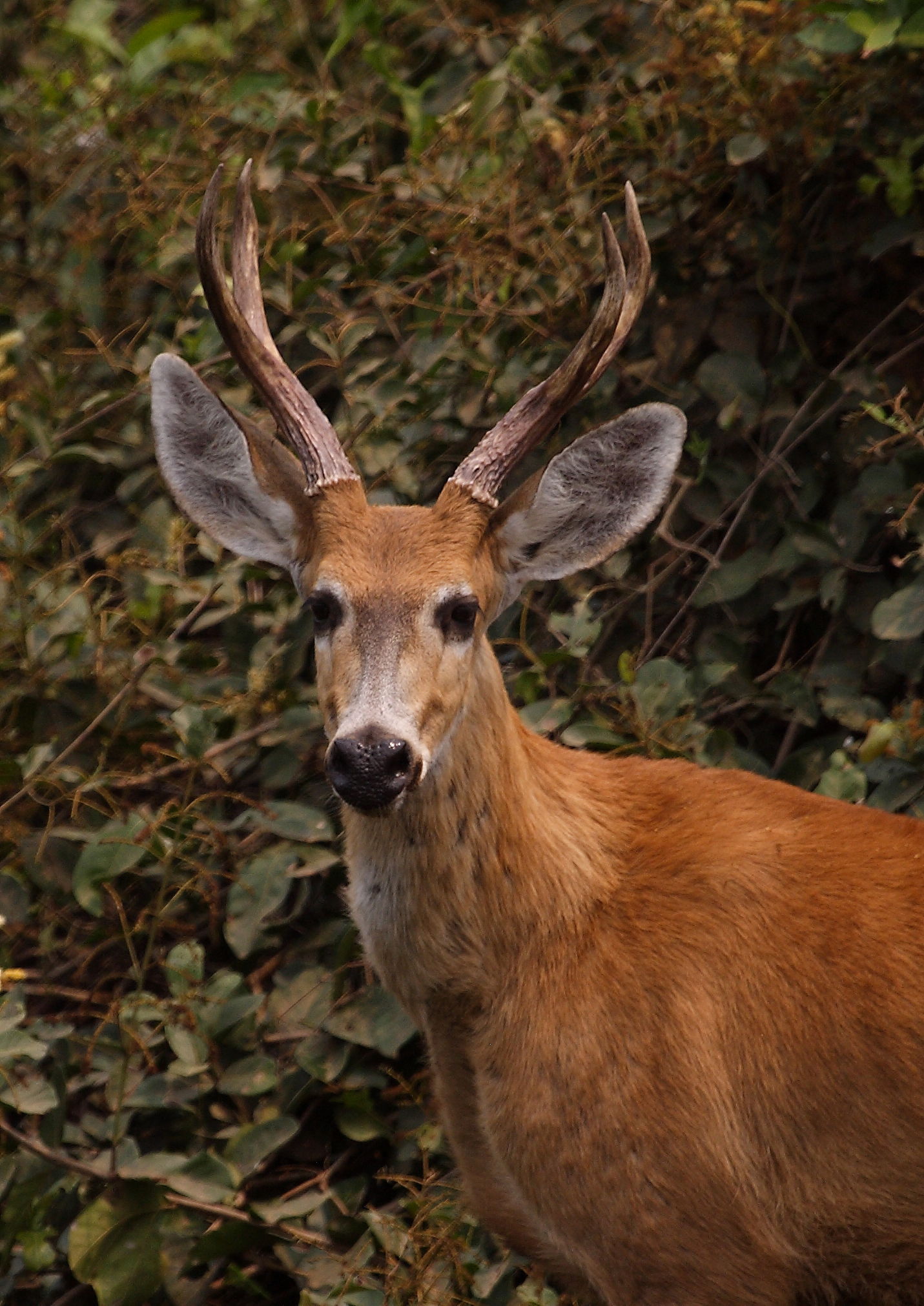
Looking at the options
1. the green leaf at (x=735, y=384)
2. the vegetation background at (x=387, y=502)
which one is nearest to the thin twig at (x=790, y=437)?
the vegetation background at (x=387, y=502)

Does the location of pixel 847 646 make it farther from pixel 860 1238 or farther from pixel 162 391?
pixel 162 391

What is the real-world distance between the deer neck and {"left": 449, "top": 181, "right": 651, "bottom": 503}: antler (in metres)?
0.43

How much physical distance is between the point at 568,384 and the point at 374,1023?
1.99m

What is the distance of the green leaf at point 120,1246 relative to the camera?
13.9 ft

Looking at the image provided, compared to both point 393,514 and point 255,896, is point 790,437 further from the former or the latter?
point 255,896

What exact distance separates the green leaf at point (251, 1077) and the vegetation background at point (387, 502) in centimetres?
2

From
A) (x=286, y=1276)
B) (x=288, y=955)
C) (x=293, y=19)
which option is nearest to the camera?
(x=286, y=1276)

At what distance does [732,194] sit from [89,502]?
2.86 m

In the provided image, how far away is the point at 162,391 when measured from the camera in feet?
12.9

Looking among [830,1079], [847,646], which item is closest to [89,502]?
[847,646]

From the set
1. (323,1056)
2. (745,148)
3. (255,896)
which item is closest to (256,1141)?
(323,1056)

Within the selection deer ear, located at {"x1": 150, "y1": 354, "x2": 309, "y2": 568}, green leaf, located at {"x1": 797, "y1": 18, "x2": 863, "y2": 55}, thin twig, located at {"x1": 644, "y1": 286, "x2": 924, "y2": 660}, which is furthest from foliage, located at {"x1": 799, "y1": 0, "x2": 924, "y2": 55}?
deer ear, located at {"x1": 150, "y1": 354, "x2": 309, "y2": 568}

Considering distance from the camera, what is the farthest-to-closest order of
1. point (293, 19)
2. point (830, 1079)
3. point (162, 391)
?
point (293, 19) < point (162, 391) < point (830, 1079)

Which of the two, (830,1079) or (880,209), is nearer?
(830,1079)
